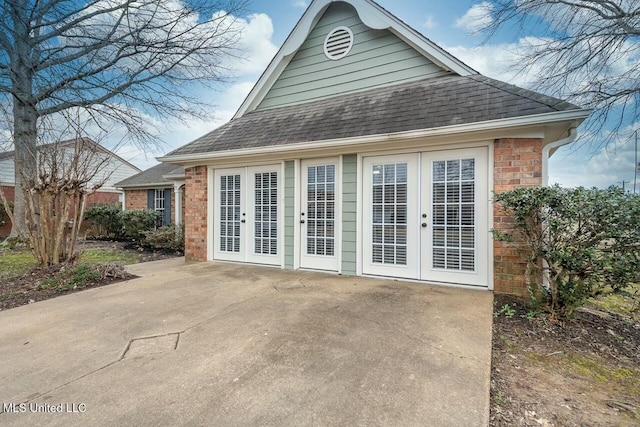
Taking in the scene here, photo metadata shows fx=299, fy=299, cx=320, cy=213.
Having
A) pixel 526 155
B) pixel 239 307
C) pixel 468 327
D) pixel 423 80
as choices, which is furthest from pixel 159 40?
pixel 468 327

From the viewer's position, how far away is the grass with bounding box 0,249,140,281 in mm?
6062

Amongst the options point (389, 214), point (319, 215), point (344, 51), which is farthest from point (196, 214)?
point (344, 51)

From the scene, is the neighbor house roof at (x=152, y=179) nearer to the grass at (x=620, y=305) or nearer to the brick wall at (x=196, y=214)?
the brick wall at (x=196, y=214)

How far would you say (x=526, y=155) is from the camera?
4.25 metres

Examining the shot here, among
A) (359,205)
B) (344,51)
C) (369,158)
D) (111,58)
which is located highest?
(111,58)

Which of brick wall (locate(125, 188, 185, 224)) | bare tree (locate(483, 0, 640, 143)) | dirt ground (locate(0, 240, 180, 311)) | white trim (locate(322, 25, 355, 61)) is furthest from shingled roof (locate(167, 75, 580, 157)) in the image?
brick wall (locate(125, 188, 185, 224))

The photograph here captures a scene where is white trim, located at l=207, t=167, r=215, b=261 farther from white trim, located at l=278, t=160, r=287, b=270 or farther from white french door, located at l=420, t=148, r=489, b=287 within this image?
white french door, located at l=420, t=148, r=489, b=287

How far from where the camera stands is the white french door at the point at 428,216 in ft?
15.0

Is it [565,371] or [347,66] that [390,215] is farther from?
[347,66]

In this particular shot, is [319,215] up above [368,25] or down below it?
below

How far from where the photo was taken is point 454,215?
4715 mm

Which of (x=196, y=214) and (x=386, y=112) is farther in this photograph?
(x=196, y=214)

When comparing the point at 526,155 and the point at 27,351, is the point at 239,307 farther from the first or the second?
the point at 526,155

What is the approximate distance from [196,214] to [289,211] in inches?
98.3
